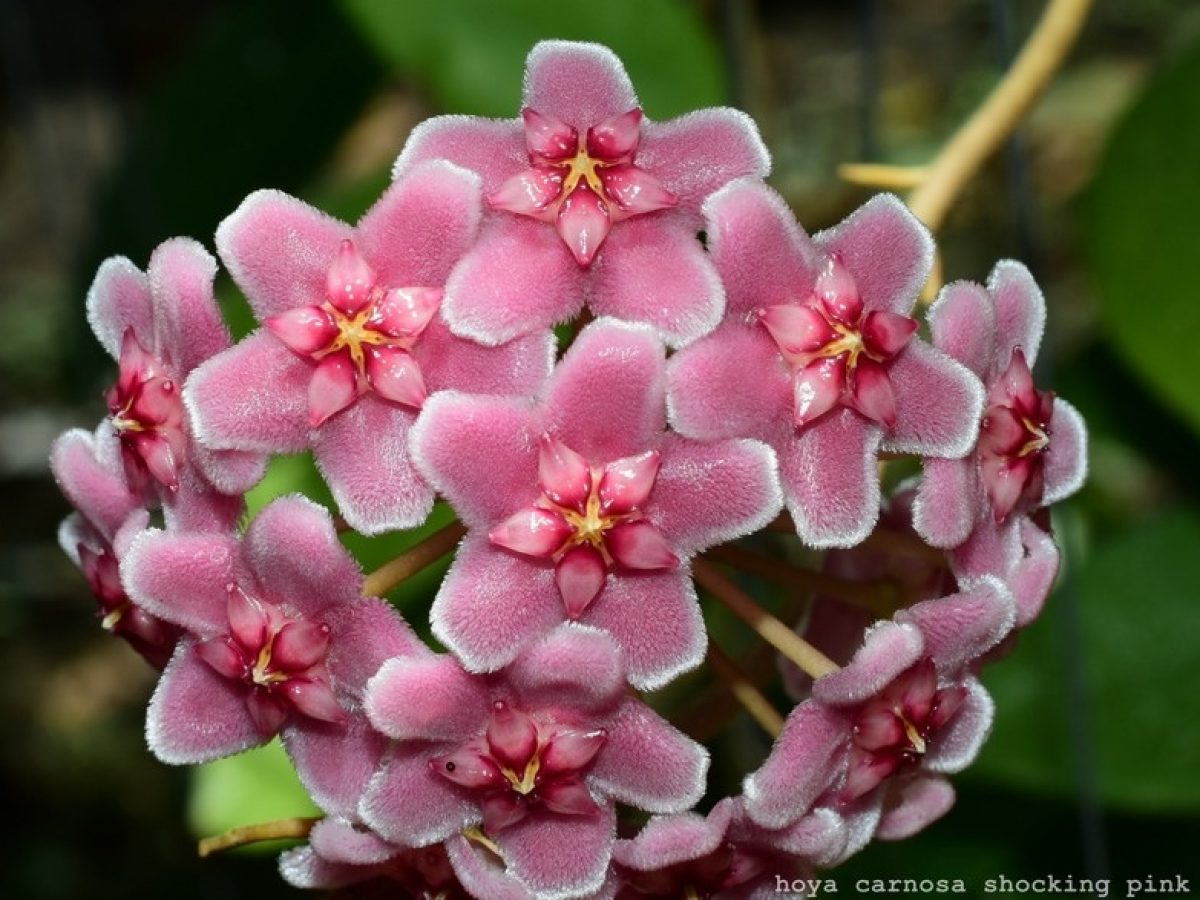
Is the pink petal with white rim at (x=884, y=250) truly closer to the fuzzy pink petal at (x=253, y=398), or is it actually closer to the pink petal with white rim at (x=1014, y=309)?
the pink petal with white rim at (x=1014, y=309)

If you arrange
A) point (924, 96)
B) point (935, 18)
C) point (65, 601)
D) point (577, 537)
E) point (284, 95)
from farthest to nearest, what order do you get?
point (935, 18)
point (924, 96)
point (65, 601)
point (284, 95)
point (577, 537)

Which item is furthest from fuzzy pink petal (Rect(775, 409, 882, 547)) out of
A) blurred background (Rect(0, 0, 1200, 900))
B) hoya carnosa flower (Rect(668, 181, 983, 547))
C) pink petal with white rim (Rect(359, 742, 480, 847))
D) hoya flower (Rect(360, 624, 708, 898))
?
blurred background (Rect(0, 0, 1200, 900))

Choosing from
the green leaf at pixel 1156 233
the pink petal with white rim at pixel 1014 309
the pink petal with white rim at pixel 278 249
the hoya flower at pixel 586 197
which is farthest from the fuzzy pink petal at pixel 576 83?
the green leaf at pixel 1156 233

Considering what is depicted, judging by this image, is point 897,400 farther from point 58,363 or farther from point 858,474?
point 58,363

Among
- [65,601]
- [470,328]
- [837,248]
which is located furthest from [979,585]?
[65,601]

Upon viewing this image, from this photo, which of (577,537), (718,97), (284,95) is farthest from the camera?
(284,95)

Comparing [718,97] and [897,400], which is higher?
[897,400]
